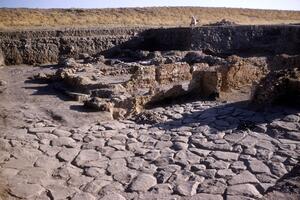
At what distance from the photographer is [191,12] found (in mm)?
33562

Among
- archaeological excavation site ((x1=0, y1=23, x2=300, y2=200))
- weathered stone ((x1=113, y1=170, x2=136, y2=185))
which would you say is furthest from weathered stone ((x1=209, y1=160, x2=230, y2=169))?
weathered stone ((x1=113, y1=170, x2=136, y2=185))

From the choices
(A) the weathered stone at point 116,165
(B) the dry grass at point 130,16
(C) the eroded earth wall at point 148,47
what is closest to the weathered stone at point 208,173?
(A) the weathered stone at point 116,165

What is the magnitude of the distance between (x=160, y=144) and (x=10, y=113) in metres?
3.18

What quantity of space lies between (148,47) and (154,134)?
1292 centimetres

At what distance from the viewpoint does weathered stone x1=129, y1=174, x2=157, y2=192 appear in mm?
4671

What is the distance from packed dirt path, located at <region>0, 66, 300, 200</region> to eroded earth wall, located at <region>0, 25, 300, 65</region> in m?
8.59

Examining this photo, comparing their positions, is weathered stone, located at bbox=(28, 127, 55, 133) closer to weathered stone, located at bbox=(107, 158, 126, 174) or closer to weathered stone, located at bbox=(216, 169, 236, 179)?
weathered stone, located at bbox=(107, 158, 126, 174)

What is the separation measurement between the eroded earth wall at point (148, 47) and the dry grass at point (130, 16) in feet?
18.4

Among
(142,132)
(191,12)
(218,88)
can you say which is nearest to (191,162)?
(142,132)

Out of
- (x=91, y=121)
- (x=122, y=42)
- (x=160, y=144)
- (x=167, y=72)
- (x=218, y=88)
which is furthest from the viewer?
(x=122, y=42)

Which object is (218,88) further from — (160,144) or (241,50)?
(241,50)

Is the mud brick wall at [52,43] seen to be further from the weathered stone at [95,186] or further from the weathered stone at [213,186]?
the weathered stone at [213,186]

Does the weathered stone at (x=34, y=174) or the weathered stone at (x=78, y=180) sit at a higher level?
the weathered stone at (x=34, y=174)

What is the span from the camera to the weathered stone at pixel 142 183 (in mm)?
4671
